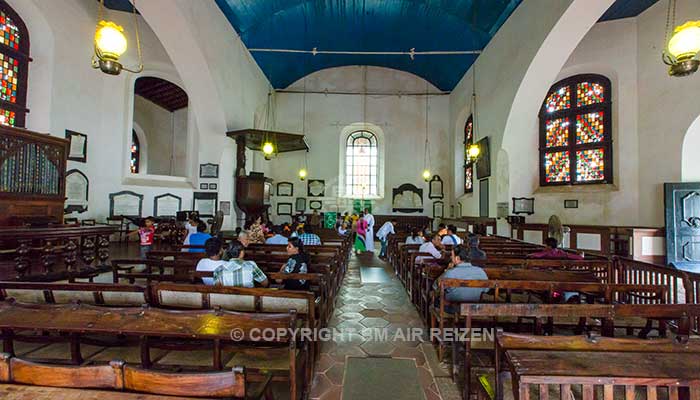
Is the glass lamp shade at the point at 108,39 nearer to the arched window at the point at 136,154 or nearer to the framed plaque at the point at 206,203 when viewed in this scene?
the framed plaque at the point at 206,203

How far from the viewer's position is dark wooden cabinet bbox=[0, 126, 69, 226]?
4488 millimetres

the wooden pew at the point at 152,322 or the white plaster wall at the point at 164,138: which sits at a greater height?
the white plaster wall at the point at 164,138

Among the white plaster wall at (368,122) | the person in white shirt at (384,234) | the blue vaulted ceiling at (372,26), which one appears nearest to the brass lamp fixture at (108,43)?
the blue vaulted ceiling at (372,26)

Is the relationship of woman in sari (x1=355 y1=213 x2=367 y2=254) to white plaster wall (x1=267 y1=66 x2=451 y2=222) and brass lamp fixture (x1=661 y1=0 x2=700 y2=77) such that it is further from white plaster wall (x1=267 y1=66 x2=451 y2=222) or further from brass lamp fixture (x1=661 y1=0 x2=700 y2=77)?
brass lamp fixture (x1=661 y1=0 x2=700 y2=77)

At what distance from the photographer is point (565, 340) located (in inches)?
55.8

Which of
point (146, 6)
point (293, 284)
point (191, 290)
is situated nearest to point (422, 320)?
point (293, 284)

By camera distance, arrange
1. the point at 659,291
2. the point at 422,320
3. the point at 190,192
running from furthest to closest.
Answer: the point at 190,192 < the point at 422,320 < the point at 659,291

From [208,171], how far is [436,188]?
917 centimetres

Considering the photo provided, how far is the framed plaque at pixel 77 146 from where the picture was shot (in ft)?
22.9

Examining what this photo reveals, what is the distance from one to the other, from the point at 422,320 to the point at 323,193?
402 inches

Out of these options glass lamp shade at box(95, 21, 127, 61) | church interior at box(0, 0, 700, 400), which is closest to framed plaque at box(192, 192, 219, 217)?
church interior at box(0, 0, 700, 400)

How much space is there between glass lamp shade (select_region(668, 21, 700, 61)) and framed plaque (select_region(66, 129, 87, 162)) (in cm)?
1087

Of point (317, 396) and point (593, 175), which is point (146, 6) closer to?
point (317, 396)

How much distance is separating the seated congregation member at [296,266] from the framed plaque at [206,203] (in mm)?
6457
